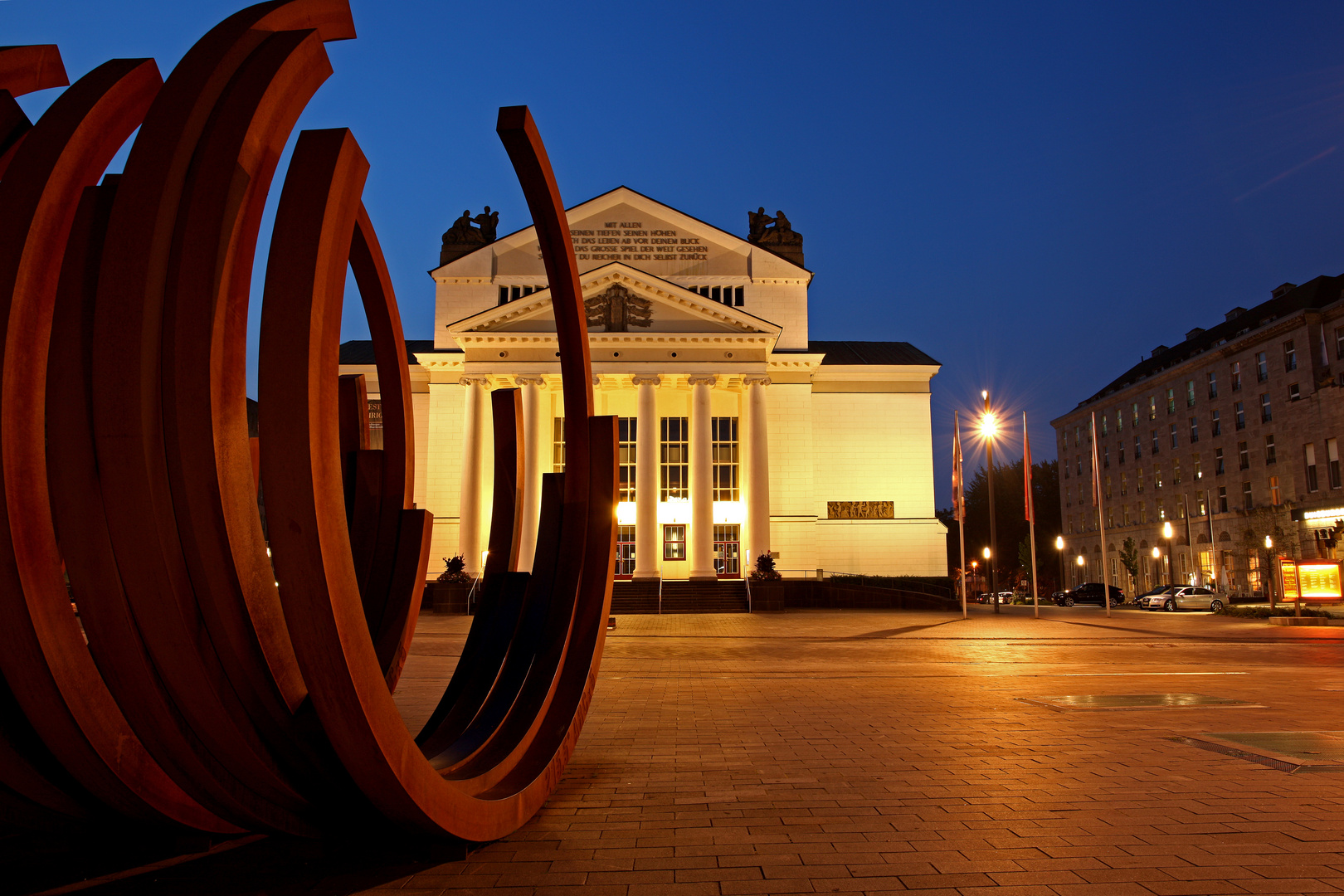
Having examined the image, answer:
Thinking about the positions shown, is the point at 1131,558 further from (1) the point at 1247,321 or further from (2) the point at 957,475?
(2) the point at 957,475

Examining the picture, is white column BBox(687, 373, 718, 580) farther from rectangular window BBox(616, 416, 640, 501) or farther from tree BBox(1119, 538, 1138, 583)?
tree BBox(1119, 538, 1138, 583)

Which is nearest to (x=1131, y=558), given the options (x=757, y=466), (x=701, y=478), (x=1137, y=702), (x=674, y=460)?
(x=757, y=466)

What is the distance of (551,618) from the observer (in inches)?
248

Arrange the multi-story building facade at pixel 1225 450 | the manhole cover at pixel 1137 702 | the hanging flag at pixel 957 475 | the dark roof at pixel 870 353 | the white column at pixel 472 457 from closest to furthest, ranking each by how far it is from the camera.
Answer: the manhole cover at pixel 1137 702 → the hanging flag at pixel 957 475 → the white column at pixel 472 457 → the dark roof at pixel 870 353 → the multi-story building facade at pixel 1225 450

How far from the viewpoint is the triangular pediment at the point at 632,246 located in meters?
46.9

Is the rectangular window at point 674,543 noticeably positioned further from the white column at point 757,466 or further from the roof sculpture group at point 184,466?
the roof sculpture group at point 184,466

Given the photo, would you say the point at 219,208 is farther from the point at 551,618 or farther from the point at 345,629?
the point at 551,618

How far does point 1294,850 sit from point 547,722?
14.6 feet

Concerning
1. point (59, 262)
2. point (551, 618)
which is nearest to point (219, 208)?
point (59, 262)

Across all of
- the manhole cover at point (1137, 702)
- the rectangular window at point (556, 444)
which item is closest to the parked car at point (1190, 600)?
the rectangular window at point (556, 444)

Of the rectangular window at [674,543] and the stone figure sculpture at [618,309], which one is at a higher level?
the stone figure sculpture at [618,309]

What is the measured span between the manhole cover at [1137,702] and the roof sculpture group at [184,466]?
29.0 feet

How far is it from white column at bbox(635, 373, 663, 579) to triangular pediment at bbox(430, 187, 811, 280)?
8.23 meters

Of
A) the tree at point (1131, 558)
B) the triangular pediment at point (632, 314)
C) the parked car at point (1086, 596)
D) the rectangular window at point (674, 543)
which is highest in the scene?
the triangular pediment at point (632, 314)
